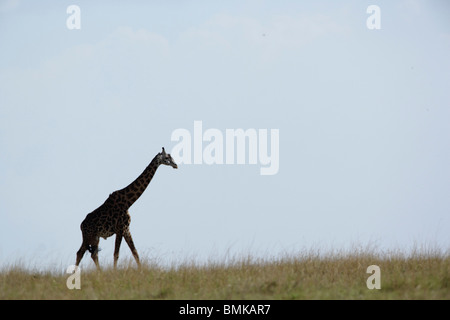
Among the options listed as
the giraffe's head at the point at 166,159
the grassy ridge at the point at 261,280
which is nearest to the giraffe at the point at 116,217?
the giraffe's head at the point at 166,159

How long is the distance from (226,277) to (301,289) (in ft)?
5.61

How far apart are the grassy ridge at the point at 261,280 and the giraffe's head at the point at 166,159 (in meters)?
2.83

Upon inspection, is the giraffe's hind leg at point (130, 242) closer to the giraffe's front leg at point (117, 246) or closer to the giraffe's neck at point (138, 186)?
the giraffe's front leg at point (117, 246)

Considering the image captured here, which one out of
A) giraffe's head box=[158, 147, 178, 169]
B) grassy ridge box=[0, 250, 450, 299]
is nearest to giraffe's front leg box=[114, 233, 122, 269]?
grassy ridge box=[0, 250, 450, 299]

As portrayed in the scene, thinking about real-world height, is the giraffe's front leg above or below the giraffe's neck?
below

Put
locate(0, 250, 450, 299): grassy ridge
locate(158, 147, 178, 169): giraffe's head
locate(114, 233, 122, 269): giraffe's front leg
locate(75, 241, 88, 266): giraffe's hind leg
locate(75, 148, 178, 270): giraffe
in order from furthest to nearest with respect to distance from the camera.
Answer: locate(158, 147, 178, 169): giraffe's head, locate(75, 148, 178, 270): giraffe, locate(75, 241, 88, 266): giraffe's hind leg, locate(114, 233, 122, 269): giraffe's front leg, locate(0, 250, 450, 299): grassy ridge

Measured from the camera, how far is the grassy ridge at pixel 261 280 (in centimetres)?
1125

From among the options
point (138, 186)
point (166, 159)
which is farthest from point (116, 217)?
point (166, 159)

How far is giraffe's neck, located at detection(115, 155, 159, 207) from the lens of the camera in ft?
52.4

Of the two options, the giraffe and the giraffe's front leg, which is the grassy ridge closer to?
the giraffe's front leg

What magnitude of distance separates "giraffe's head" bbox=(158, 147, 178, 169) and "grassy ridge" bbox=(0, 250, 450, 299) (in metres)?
2.83
